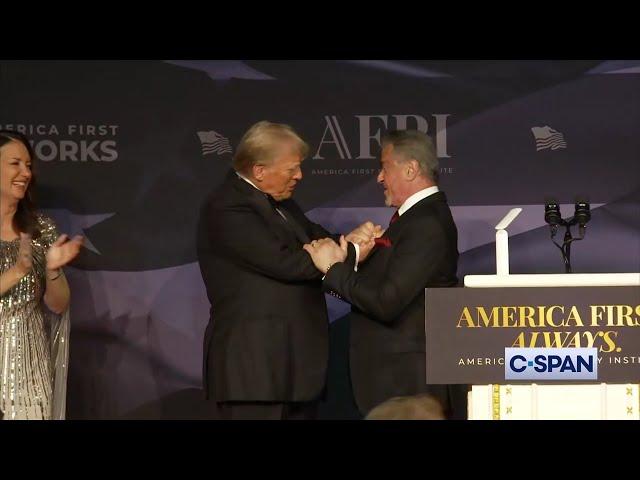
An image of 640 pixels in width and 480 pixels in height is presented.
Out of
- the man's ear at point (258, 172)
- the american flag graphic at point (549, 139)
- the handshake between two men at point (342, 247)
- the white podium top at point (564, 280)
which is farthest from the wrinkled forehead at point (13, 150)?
the american flag graphic at point (549, 139)

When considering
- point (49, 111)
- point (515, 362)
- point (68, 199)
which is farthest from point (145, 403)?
point (515, 362)

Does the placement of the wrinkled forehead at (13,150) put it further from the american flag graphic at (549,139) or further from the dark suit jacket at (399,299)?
the american flag graphic at (549,139)

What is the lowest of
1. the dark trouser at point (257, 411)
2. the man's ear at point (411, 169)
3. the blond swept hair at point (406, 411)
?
the blond swept hair at point (406, 411)

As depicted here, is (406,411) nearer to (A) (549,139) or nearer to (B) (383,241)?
(B) (383,241)

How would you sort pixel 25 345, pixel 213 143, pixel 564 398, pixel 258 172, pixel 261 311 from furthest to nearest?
pixel 213 143, pixel 258 172, pixel 261 311, pixel 25 345, pixel 564 398

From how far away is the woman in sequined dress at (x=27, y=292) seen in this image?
22.2 ft

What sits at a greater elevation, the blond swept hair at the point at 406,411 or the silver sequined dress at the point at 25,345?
the silver sequined dress at the point at 25,345

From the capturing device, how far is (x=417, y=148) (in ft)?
23.3

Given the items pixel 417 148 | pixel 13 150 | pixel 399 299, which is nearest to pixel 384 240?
pixel 399 299

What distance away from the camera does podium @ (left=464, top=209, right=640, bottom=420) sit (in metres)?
6.27

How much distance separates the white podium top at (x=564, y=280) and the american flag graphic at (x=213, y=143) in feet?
6.01

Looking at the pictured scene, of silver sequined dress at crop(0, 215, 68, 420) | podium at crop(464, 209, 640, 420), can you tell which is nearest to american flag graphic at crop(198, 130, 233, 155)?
silver sequined dress at crop(0, 215, 68, 420)

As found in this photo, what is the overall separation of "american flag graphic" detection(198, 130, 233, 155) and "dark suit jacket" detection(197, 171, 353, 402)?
17.8 inches

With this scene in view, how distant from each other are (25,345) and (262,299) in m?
1.17
